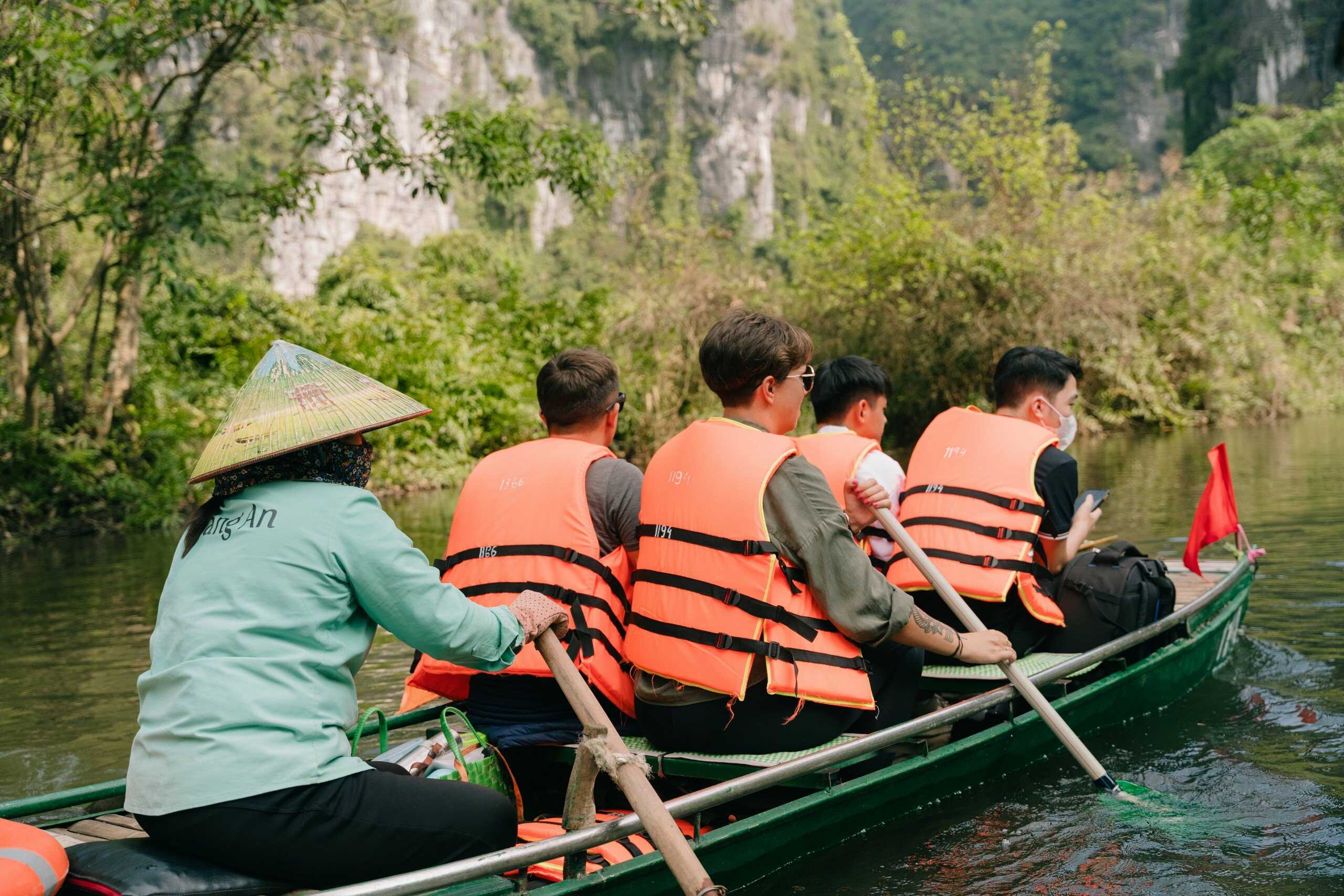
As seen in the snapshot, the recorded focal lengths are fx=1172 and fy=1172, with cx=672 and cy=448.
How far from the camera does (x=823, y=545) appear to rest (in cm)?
317

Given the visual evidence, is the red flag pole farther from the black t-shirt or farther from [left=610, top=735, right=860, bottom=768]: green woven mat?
[left=610, top=735, right=860, bottom=768]: green woven mat

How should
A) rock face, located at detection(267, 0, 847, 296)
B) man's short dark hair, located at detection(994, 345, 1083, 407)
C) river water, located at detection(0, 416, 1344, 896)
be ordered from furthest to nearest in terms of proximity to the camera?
1. rock face, located at detection(267, 0, 847, 296)
2. man's short dark hair, located at detection(994, 345, 1083, 407)
3. river water, located at detection(0, 416, 1344, 896)

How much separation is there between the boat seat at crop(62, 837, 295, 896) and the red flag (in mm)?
4874

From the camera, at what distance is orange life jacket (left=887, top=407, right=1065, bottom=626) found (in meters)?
4.24

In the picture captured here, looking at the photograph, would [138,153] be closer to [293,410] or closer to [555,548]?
[555,548]

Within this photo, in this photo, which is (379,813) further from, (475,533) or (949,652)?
(949,652)

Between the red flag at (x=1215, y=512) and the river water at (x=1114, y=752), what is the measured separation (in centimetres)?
63

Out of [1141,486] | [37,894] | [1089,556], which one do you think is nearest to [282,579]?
[37,894]

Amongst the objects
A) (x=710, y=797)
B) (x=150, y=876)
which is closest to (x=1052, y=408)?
(x=710, y=797)

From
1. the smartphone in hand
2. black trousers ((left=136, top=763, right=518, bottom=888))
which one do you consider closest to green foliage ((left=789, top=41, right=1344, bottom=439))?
the smartphone in hand

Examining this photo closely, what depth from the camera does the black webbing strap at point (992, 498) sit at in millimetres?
4246

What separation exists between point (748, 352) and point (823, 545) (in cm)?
58

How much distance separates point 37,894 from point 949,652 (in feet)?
8.11

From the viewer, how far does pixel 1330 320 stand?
80.7ft
